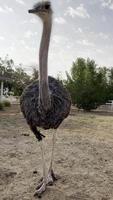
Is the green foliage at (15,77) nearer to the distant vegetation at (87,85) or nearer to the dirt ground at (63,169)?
the distant vegetation at (87,85)

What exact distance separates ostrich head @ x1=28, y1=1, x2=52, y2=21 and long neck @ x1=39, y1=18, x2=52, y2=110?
67 millimetres

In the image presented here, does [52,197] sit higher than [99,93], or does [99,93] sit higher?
[99,93]

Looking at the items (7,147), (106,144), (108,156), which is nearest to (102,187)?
(108,156)

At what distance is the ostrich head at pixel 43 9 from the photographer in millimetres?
4452

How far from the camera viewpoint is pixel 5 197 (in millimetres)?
4531

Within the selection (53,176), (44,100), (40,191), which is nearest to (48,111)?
(44,100)

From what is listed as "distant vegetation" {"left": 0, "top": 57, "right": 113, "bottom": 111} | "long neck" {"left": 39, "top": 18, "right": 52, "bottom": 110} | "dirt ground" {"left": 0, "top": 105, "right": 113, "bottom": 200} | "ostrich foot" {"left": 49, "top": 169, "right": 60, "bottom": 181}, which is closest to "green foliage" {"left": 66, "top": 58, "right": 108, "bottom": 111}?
"distant vegetation" {"left": 0, "top": 57, "right": 113, "bottom": 111}

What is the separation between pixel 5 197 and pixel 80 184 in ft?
3.30

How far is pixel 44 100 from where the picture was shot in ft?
14.7

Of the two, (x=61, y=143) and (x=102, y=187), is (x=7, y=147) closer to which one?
(x=61, y=143)

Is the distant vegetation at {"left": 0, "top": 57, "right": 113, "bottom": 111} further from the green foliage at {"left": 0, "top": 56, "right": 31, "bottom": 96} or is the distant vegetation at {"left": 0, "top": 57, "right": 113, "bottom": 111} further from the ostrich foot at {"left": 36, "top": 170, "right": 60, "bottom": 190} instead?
the ostrich foot at {"left": 36, "top": 170, "right": 60, "bottom": 190}

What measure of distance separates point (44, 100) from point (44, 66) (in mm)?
383

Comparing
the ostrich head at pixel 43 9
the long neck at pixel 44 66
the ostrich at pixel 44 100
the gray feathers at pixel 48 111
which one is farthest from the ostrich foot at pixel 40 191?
the ostrich head at pixel 43 9

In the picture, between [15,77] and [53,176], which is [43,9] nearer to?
[53,176]
